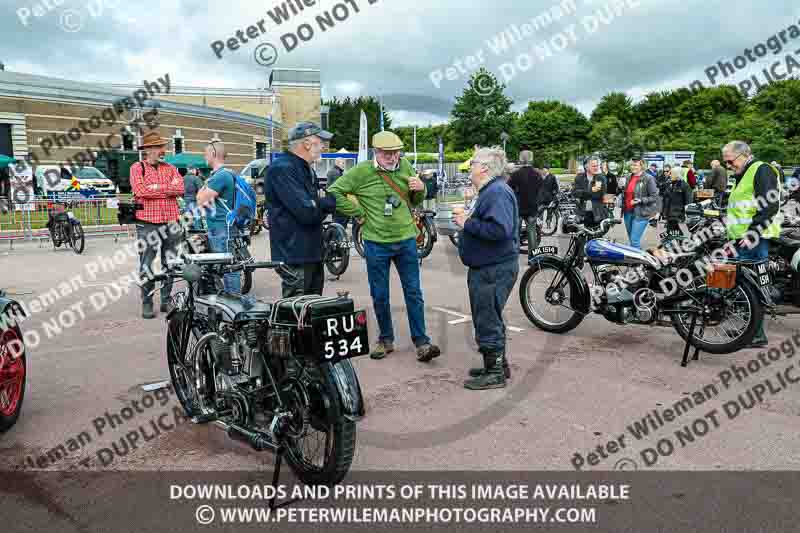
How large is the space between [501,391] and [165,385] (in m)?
2.61

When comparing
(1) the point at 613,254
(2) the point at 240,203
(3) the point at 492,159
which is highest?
(3) the point at 492,159

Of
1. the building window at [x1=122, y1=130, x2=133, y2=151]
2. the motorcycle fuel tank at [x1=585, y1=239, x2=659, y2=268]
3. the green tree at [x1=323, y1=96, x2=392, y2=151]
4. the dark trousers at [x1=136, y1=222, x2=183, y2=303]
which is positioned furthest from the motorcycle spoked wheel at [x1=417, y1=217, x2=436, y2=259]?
the green tree at [x1=323, y1=96, x2=392, y2=151]

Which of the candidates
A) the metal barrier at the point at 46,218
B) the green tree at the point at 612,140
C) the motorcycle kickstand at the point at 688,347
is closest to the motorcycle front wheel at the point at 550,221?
the metal barrier at the point at 46,218

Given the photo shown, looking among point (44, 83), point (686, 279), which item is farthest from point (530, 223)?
point (44, 83)

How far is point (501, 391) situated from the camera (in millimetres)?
4875

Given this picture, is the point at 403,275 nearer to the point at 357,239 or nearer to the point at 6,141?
the point at 357,239

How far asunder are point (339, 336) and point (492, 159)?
2.17 metres

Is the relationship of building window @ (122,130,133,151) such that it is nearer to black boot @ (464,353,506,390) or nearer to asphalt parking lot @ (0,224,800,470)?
asphalt parking lot @ (0,224,800,470)

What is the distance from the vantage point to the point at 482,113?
74125mm

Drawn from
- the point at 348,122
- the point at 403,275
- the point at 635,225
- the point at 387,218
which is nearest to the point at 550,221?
the point at 635,225

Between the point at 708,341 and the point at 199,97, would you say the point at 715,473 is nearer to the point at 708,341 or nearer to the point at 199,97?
the point at 708,341

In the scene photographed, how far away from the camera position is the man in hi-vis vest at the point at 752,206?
5980 mm

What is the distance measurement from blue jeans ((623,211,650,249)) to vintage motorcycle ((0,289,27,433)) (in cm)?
919

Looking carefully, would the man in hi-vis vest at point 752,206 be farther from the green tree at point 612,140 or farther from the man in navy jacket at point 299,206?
the green tree at point 612,140
